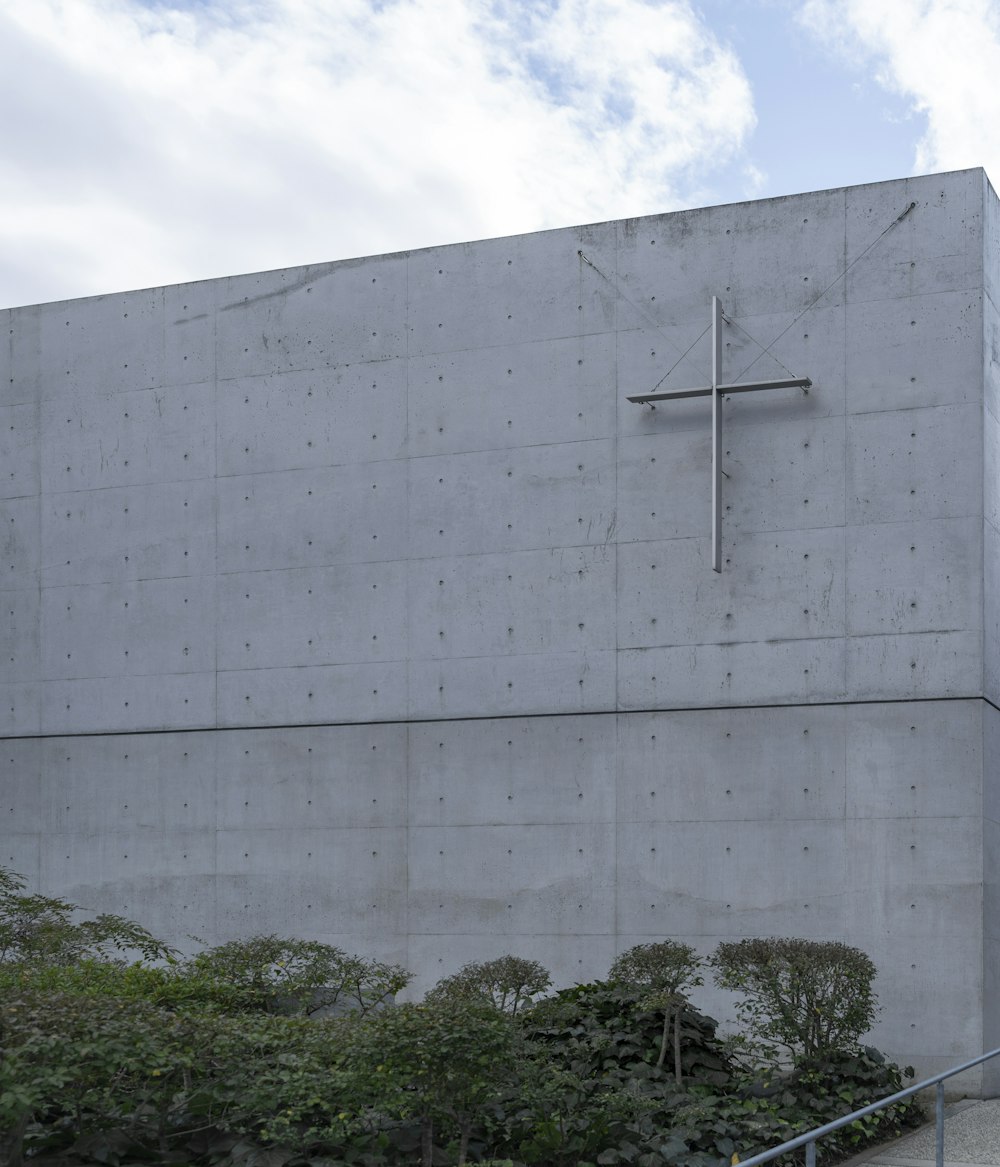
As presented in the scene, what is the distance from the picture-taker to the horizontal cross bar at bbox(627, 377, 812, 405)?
44.1 ft

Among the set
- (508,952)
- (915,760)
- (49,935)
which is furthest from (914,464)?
(49,935)

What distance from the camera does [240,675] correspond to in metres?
15.1

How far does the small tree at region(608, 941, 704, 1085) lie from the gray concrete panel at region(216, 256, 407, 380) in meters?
6.57

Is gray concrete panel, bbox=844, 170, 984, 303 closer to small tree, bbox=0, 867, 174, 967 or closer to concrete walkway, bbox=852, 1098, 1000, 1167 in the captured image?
concrete walkway, bbox=852, 1098, 1000, 1167

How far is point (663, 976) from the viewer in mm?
11281

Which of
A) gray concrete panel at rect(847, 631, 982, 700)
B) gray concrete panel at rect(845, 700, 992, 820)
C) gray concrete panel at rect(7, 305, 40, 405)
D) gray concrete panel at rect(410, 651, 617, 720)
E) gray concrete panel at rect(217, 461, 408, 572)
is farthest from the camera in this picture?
gray concrete panel at rect(7, 305, 40, 405)

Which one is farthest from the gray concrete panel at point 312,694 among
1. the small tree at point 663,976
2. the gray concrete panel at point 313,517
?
the small tree at point 663,976

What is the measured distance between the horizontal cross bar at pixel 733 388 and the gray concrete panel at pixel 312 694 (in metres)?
3.46

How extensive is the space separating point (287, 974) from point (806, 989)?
13.3 feet

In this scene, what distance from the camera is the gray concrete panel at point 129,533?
15.5 m

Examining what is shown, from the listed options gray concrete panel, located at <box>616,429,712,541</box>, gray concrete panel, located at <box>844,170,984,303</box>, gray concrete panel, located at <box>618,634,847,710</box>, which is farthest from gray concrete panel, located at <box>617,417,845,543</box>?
gray concrete panel, located at <box>844,170,984,303</box>

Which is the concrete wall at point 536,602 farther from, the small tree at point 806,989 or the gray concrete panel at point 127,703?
the small tree at point 806,989

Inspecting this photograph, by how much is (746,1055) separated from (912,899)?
1.90m

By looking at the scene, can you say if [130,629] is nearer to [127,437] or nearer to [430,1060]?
[127,437]
